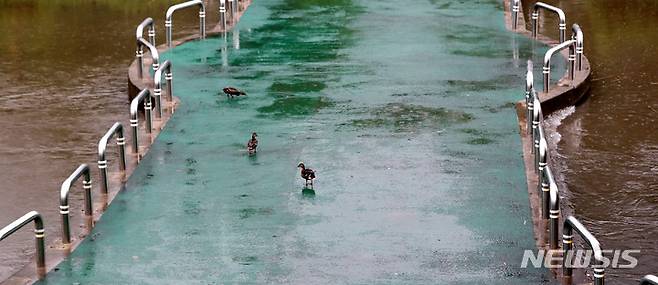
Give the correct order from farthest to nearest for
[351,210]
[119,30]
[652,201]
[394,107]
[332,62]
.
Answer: [119,30], [332,62], [394,107], [652,201], [351,210]

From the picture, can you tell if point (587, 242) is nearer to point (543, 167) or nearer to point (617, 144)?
point (543, 167)

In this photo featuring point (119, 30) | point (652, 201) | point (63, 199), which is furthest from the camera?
point (119, 30)

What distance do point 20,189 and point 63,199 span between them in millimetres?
2949

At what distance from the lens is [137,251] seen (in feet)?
34.8

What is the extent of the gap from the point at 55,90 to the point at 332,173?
6.12 m

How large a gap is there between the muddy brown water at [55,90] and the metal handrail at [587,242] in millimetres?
4242

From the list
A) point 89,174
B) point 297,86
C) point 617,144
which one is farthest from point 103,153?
point 617,144

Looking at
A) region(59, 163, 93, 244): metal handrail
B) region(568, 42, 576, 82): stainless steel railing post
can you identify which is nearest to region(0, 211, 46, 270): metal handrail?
region(59, 163, 93, 244): metal handrail

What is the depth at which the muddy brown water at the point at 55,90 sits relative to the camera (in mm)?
12883

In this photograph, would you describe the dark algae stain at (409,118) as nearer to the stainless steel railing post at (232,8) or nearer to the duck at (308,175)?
the duck at (308,175)

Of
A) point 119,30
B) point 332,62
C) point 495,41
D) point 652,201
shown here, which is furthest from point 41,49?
point 652,201

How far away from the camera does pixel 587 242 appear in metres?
9.10

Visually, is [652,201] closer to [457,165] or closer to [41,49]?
[457,165]

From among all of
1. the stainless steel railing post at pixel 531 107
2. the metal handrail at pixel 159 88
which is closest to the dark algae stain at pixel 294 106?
the metal handrail at pixel 159 88
